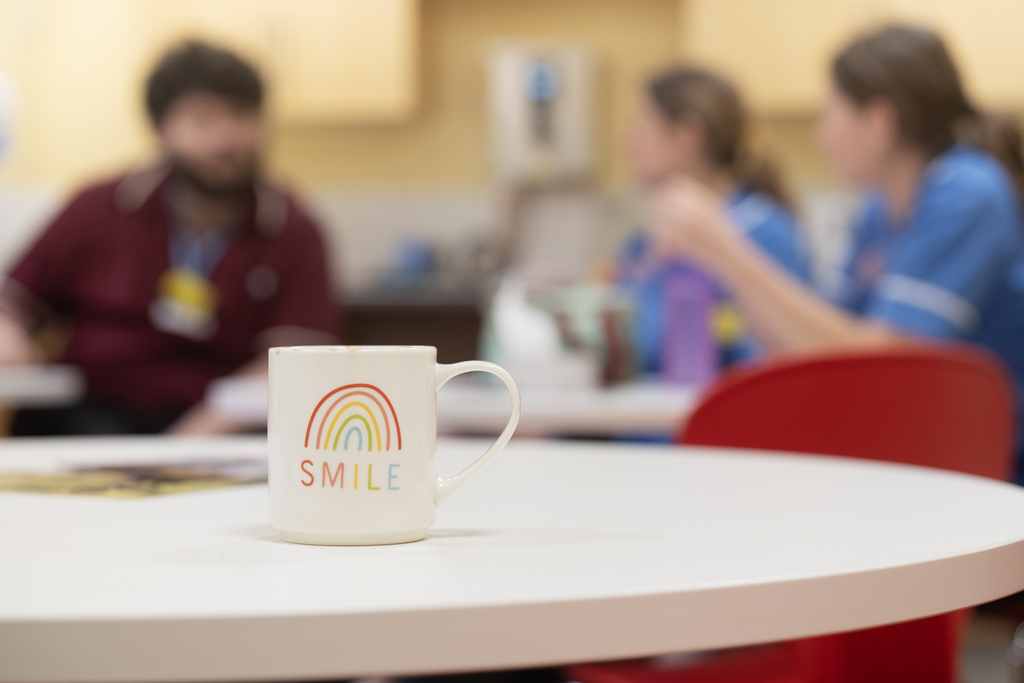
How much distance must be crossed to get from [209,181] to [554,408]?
152 centimetres

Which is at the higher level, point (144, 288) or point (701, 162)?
point (701, 162)

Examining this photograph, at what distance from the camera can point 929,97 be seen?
197 centimetres

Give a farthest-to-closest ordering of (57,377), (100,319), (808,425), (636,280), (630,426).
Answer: (100,319) → (636,280) → (57,377) → (630,426) → (808,425)

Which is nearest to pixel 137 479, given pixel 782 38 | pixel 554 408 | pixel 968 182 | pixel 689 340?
pixel 554 408

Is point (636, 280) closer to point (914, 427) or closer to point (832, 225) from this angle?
point (914, 427)

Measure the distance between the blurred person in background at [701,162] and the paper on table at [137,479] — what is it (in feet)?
5.24

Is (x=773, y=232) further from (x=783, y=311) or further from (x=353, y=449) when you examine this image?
(x=353, y=449)

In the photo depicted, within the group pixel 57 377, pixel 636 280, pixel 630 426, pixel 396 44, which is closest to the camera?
pixel 630 426

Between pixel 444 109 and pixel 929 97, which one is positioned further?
pixel 444 109

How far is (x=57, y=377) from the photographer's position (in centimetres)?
222

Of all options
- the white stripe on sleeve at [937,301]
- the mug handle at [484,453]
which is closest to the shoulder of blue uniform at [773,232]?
the white stripe on sleeve at [937,301]

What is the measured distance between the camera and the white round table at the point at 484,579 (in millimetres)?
361

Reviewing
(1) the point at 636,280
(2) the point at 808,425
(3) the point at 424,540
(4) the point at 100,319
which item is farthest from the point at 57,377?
(3) the point at 424,540

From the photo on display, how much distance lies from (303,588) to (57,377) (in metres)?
2.00
